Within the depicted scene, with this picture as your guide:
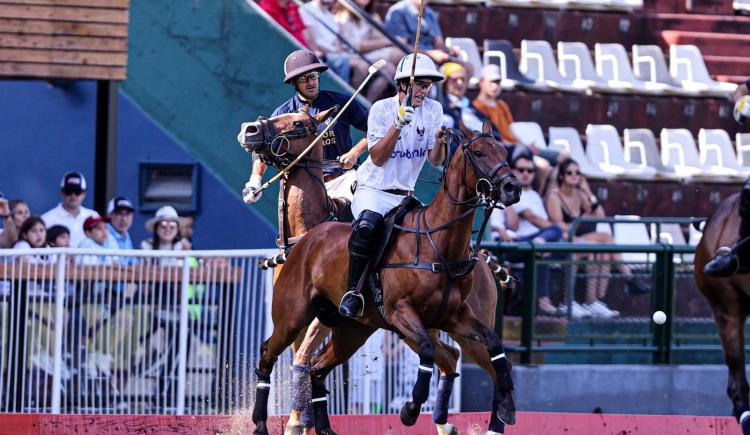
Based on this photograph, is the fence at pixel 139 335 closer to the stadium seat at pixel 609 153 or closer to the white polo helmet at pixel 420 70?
the white polo helmet at pixel 420 70

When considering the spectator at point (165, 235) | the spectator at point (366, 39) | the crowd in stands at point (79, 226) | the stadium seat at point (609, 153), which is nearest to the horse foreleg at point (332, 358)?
the crowd in stands at point (79, 226)

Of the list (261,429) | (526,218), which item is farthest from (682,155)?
(261,429)

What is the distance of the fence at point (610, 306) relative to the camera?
13727 mm

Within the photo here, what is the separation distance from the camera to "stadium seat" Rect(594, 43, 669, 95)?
1847cm

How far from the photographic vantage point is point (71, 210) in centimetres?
1402

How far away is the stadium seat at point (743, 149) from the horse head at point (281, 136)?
868cm

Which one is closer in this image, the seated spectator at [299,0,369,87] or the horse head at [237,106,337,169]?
the horse head at [237,106,337,169]

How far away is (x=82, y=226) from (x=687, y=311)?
5.51 metres

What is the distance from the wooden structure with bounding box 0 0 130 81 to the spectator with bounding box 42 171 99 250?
1242 mm

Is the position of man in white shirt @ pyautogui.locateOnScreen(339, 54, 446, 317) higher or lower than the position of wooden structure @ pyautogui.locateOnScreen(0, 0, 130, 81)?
lower

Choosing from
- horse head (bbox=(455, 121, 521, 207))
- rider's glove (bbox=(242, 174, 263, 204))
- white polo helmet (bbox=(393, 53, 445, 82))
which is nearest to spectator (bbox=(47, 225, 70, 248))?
rider's glove (bbox=(242, 174, 263, 204))

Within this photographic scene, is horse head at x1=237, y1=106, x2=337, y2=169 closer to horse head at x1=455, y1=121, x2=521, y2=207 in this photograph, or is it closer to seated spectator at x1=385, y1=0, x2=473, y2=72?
horse head at x1=455, y1=121, x2=521, y2=207

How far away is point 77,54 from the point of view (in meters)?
14.9

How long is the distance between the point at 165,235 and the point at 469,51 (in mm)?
5306
